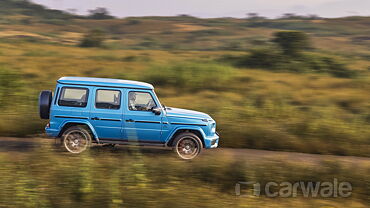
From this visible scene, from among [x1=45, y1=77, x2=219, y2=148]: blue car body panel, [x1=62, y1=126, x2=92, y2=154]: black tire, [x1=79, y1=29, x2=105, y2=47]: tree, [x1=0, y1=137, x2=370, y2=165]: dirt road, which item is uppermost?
[x1=79, y1=29, x2=105, y2=47]: tree

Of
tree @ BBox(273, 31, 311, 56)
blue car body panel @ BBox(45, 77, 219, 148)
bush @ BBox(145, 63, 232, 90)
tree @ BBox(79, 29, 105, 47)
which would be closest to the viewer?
blue car body panel @ BBox(45, 77, 219, 148)

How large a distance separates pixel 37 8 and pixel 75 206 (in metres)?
100

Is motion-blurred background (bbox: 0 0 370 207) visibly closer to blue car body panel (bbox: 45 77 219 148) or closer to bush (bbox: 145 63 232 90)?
bush (bbox: 145 63 232 90)

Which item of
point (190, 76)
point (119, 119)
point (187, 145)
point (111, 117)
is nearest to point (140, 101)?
point (119, 119)

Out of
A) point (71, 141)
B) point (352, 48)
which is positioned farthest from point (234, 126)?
point (352, 48)

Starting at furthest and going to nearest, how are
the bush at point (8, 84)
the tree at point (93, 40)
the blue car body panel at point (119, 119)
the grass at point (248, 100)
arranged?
the tree at point (93, 40) → the bush at point (8, 84) → the grass at point (248, 100) → the blue car body panel at point (119, 119)

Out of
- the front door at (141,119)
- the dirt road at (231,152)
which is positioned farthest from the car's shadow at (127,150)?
the front door at (141,119)

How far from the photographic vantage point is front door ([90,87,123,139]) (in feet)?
33.0

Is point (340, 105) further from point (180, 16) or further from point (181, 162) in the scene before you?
point (180, 16)

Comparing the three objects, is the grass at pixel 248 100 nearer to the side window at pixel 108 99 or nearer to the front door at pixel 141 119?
the front door at pixel 141 119

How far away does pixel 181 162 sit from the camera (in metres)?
9.05

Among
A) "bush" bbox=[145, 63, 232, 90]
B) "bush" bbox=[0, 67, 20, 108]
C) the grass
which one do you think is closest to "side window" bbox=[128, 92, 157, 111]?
the grass

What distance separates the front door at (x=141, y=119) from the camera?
10094 millimetres

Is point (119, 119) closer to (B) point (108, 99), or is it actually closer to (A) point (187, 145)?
(B) point (108, 99)
